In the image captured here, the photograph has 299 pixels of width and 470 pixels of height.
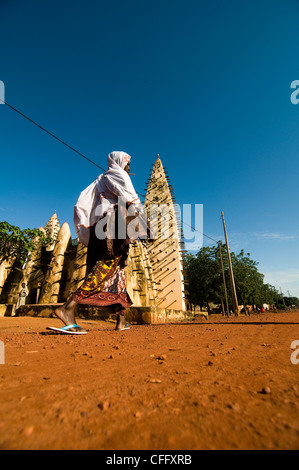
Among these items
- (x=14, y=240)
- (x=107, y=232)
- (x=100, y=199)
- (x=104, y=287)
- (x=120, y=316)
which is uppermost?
(x=14, y=240)

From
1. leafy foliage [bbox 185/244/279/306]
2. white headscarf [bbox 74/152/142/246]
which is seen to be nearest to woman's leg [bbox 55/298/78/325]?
white headscarf [bbox 74/152/142/246]

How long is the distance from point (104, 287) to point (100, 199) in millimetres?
1358

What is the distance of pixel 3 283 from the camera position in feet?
54.9

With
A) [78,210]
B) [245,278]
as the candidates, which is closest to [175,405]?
[78,210]

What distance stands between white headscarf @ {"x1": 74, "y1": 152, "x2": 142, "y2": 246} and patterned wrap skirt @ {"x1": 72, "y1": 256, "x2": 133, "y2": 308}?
53cm

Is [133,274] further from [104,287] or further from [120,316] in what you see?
[104,287]

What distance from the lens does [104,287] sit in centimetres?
300

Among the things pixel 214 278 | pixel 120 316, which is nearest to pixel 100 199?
pixel 120 316

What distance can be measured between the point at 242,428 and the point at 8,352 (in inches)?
71.9

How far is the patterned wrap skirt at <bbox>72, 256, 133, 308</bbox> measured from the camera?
279 cm

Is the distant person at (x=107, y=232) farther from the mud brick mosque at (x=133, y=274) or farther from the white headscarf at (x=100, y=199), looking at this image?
the mud brick mosque at (x=133, y=274)

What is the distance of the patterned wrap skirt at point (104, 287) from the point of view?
9.14ft

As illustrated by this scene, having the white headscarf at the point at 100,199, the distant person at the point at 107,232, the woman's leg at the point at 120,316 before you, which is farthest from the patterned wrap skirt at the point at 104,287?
the white headscarf at the point at 100,199

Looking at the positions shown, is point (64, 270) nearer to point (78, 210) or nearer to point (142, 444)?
point (78, 210)
